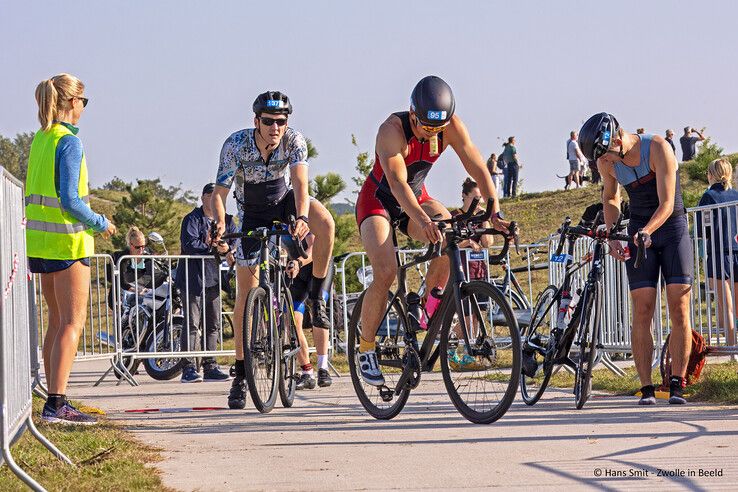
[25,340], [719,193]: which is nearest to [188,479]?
[25,340]

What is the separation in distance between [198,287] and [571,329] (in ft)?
21.1

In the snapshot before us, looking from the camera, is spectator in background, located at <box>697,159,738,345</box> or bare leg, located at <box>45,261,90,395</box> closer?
bare leg, located at <box>45,261,90,395</box>

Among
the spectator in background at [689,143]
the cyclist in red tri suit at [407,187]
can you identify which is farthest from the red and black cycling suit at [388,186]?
the spectator in background at [689,143]

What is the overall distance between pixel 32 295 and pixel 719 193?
21.4 feet

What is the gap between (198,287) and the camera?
47.9 ft

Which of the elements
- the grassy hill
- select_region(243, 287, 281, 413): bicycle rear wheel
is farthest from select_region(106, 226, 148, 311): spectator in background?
the grassy hill

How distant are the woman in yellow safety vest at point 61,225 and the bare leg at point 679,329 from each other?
393 centimetres

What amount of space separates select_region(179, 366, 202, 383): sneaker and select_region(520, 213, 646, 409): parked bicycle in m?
5.16

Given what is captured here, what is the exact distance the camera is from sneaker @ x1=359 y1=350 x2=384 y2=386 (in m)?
8.26

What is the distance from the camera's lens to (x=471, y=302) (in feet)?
A: 24.7

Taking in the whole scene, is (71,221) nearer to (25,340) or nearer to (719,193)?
(25,340)

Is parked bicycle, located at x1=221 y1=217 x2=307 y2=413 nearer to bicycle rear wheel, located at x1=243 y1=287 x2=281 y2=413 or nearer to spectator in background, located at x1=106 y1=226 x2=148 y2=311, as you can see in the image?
bicycle rear wheel, located at x1=243 y1=287 x2=281 y2=413

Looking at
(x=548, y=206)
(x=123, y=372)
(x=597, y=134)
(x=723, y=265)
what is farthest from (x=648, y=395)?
(x=548, y=206)

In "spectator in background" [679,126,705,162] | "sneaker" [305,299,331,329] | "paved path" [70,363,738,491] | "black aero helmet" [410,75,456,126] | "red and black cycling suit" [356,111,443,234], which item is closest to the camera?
"paved path" [70,363,738,491]
